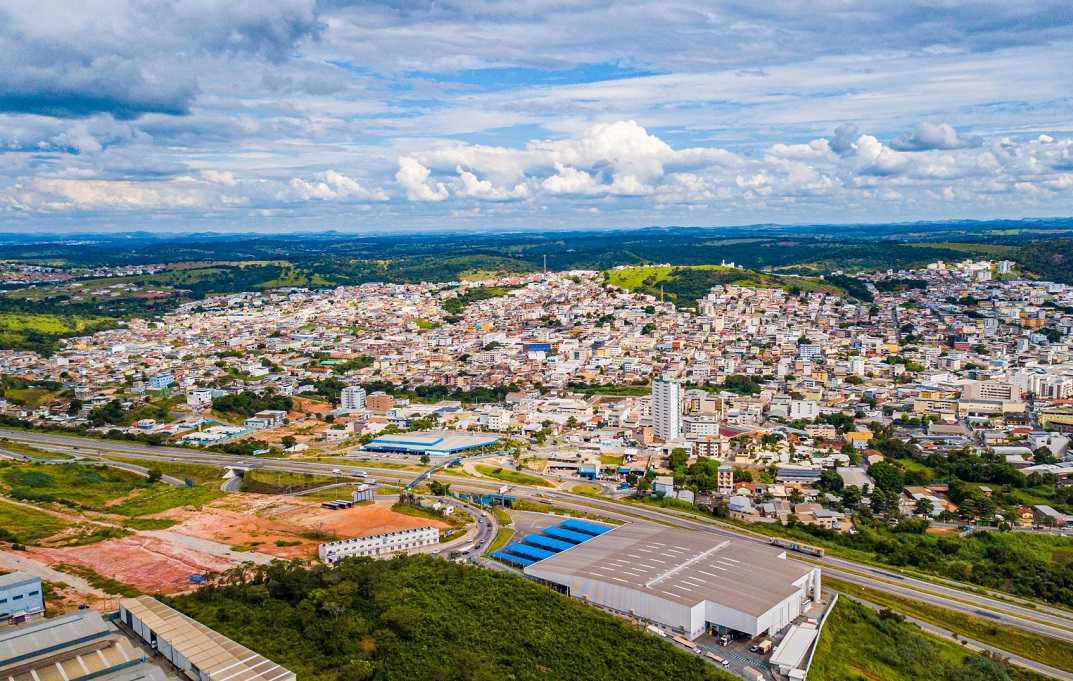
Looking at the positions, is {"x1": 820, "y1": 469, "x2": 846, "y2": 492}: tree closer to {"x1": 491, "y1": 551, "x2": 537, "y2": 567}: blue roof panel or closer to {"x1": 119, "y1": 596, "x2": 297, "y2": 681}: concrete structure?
{"x1": 491, "y1": 551, "x2": 537, "y2": 567}: blue roof panel

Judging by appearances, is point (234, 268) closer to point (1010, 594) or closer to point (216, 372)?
point (216, 372)

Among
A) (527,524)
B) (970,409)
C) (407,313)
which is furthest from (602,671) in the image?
(407,313)

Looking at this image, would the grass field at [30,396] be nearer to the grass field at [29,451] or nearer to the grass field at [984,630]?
the grass field at [29,451]

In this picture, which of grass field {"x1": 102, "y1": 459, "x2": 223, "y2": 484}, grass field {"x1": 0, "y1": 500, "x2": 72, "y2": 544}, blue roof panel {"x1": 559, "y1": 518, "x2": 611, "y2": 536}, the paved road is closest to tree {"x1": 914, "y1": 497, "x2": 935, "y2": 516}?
the paved road

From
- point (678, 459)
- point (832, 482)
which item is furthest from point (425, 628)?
point (832, 482)

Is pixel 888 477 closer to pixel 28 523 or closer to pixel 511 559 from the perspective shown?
pixel 511 559
